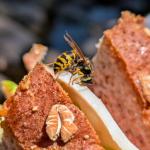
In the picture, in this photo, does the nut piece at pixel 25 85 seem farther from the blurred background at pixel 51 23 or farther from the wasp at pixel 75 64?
the blurred background at pixel 51 23

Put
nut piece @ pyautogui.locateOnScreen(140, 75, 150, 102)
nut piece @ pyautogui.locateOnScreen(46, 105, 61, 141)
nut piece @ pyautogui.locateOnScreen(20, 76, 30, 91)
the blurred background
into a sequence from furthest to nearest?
1. the blurred background
2. nut piece @ pyautogui.locateOnScreen(140, 75, 150, 102)
3. nut piece @ pyautogui.locateOnScreen(20, 76, 30, 91)
4. nut piece @ pyautogui.locateOnScreen(46, 105, 61, 141)

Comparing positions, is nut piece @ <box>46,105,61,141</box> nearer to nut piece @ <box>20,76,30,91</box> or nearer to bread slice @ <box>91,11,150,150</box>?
nut piece @ <box>20,76,30,91</box>

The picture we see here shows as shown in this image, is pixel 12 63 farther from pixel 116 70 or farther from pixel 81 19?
pixel 116 70

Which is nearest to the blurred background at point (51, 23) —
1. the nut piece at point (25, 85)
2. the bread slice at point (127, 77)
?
the bread slice at point (127, 77)

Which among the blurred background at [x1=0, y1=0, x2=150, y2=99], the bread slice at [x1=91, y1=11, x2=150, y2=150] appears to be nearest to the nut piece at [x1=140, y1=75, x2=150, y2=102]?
the bread slice at [x1=91, y1=11, x2=150, y2=150]

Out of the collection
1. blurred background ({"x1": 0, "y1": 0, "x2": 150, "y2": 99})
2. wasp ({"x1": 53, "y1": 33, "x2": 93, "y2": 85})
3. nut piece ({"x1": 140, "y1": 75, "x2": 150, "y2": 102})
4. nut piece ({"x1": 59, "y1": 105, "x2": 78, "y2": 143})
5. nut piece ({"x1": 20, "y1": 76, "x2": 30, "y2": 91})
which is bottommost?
nut piece ({"x1": 59, "y1": 105, "x2": 78, "y2": 143})

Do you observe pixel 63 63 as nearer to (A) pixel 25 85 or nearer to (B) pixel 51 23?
(A) pixel 25 85

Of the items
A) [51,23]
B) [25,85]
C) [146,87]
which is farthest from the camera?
[51,23]

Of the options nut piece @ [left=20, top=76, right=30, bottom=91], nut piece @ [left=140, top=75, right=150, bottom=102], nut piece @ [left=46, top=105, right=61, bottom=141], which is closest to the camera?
nut piece @ [left=46, top=105, right=61, bottom=141]

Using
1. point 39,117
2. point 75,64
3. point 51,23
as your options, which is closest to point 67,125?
point 39,117
